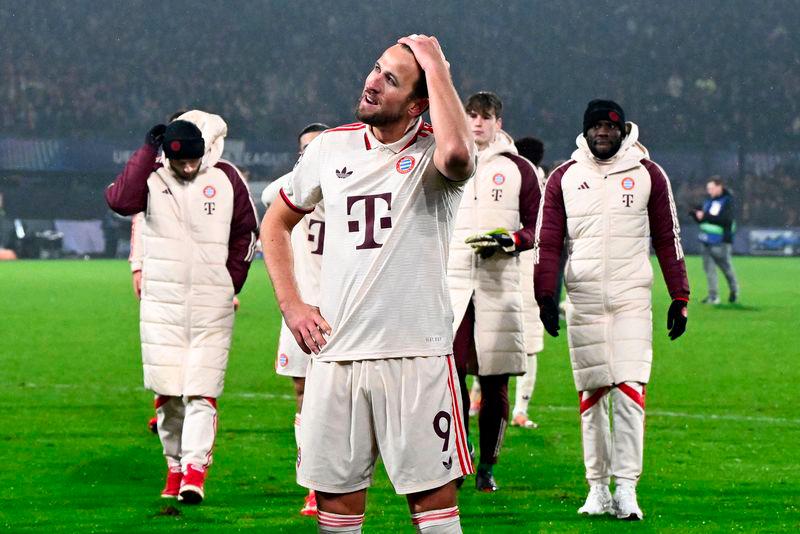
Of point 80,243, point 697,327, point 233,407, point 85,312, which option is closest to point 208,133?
point 233,407

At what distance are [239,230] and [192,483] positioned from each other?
127 cm

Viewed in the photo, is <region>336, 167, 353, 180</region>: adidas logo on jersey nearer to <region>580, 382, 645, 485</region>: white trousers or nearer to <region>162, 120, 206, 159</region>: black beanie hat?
<region>162, 120, 206, 159</region>: black beanie hat

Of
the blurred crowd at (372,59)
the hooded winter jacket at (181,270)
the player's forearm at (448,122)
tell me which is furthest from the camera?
the blurred crowd at (372,59)

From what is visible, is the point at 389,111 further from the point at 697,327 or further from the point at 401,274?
the point at 697,327

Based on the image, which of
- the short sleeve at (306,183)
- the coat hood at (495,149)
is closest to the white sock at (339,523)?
the short sleeve at (306,183)

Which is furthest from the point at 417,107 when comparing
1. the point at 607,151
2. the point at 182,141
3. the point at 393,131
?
the point at 182,141

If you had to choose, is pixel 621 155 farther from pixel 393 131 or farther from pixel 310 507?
pixel 393 131

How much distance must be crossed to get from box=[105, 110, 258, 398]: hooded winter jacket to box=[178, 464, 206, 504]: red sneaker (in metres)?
0.36

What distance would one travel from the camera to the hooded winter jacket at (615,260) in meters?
5.86

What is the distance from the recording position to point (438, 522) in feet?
11.5

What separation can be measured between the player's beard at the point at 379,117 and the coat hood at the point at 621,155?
8.43 feet

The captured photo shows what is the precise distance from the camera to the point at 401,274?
3.54 meters

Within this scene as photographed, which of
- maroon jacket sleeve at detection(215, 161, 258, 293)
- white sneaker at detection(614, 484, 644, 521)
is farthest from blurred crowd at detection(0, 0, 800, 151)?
white sneaker at detection(614, 484, 644, 521)

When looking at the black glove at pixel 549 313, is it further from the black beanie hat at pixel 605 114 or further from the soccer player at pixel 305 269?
the soccer player at pixel 305 269
